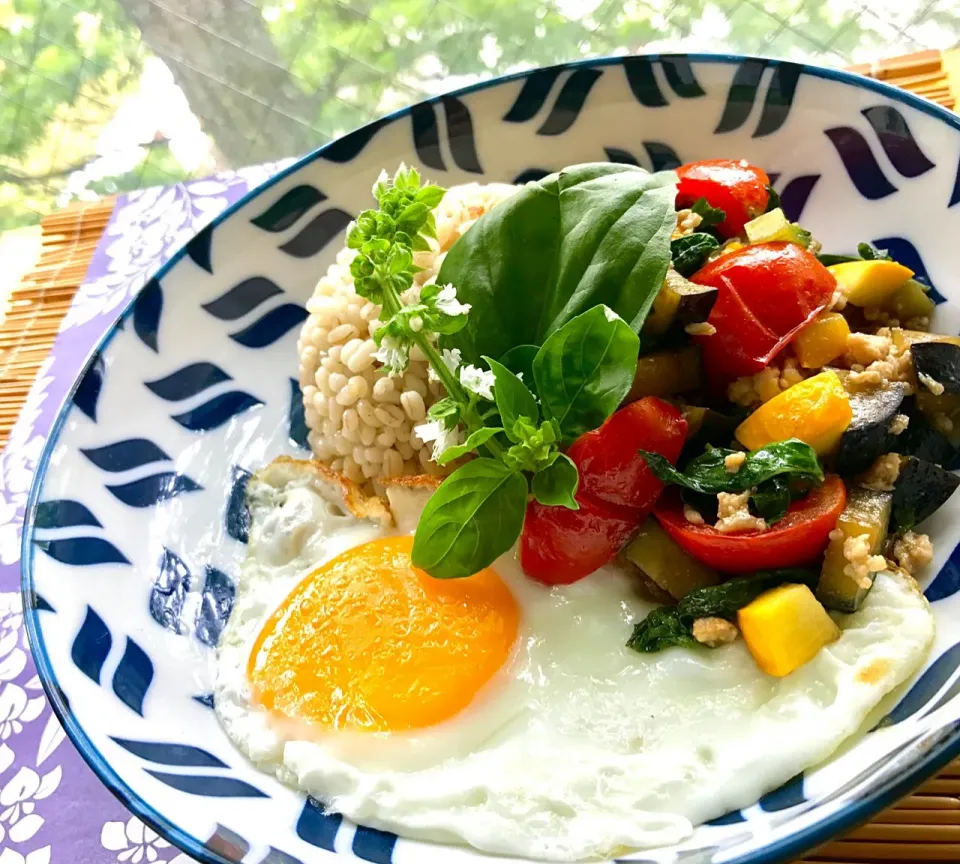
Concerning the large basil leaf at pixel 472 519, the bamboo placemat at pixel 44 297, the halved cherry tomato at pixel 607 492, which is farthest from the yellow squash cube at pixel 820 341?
the bamboo placemat at pixel 44 297

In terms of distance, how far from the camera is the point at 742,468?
2.11 meters

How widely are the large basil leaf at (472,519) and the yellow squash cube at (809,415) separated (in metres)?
0.60

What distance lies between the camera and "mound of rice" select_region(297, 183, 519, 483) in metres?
2.76

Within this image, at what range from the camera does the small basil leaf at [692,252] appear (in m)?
2.52

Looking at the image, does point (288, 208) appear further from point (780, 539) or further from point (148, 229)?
point (780, 539)

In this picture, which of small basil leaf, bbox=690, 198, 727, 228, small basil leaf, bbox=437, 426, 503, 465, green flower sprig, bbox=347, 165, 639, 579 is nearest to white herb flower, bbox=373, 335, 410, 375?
green flower sprig, bbox=347, 165, 639, 579

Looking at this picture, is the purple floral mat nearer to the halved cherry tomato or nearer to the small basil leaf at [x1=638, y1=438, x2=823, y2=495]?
the halved cherry tomato

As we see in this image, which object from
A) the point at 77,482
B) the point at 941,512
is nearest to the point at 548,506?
the point at 941,512

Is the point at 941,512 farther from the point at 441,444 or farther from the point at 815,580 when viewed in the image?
the point at 441,444

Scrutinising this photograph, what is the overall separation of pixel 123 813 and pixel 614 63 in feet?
9.25

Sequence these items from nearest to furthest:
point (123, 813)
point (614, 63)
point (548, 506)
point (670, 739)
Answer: point (670, 739) → point (548, 506) → point (123, 813) → point (614, 63)

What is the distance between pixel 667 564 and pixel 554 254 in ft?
2.73

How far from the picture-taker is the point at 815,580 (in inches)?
82.2

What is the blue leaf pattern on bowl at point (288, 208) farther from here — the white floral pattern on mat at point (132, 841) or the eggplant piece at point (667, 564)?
the white floral pattern on mat at point (132, 841)
